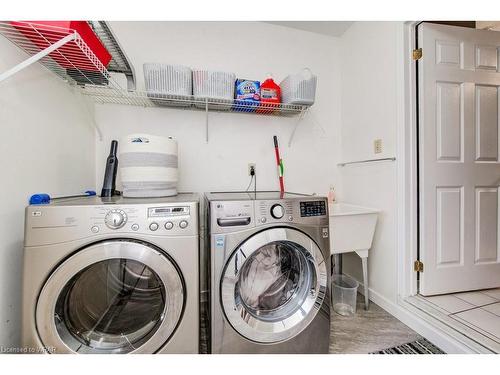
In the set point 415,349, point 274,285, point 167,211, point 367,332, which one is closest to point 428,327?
point 415,349

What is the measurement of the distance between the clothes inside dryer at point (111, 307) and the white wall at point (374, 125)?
162 cm

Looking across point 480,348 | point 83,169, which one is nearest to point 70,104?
point 83,169

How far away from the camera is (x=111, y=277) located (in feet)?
3.42

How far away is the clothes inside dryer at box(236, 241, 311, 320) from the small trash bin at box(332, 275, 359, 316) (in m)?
0.66

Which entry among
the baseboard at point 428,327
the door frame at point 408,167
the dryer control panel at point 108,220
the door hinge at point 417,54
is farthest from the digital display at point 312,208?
the door hinge at point 417,54

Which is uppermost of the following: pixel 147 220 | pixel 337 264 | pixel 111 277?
pixel 147 220

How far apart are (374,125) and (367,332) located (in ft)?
4.99

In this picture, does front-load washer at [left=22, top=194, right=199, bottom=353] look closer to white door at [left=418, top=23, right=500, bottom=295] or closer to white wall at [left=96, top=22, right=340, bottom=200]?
white wall at [left=96, top=22, right=340, bottom=200]

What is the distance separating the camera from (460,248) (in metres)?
1.62

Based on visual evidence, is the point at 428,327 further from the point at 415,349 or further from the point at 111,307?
the point at 111,307

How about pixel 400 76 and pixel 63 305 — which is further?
pixel 400 76

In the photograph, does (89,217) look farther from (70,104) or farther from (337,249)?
(337,249)

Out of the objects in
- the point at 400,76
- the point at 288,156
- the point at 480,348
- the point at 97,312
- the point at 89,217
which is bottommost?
the point at 480,348

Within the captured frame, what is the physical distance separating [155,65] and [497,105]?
2536 millimetres
